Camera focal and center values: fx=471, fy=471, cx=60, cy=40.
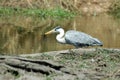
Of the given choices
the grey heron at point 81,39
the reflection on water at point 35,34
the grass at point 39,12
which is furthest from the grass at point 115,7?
the grey heron at point 81,39

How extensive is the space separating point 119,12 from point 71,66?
20694mm

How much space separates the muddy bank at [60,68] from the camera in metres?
7.22

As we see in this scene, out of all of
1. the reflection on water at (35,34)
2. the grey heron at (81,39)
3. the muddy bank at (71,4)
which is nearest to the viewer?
the grey heron at (81,39)

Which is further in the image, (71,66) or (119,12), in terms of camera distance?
(119,12)

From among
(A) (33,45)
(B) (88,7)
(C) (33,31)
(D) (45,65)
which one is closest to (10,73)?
(D) (45,65)

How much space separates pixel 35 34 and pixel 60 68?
9.06m

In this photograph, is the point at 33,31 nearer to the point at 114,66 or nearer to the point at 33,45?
the point at 33,45

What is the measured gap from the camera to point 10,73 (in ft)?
24.4

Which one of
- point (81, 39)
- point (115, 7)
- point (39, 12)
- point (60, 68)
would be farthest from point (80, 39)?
point (115, 7)

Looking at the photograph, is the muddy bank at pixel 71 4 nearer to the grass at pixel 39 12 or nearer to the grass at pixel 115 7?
the grass at pixel 115 7

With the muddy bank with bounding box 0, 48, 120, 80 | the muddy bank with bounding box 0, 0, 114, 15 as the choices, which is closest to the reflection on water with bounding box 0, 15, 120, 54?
the muddy bank with bounding box 0, 0, 114, 15

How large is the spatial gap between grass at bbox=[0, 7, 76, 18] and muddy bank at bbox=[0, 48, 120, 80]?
15681 mm

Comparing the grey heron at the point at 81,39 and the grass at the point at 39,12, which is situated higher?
the grey heron at the point at 81,39

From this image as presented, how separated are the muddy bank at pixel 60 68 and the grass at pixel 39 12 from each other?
15681 millimetres
